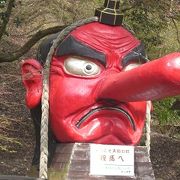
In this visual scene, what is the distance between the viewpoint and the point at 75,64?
8.48 ft

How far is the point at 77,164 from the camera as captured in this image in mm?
2451

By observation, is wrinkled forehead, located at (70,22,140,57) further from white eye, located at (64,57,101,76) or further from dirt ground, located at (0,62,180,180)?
dirt ground, located at (0,62,180,180)

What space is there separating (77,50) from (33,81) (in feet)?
0.97

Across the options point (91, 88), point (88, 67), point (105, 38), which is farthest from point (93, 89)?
point (105, 38)

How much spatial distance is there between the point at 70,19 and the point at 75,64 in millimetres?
2889

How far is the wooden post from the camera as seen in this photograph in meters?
2.44

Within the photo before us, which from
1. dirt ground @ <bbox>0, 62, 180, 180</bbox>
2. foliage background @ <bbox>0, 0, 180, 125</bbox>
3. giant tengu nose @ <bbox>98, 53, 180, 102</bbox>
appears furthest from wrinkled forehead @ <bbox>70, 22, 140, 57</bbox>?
dirt ground @ <bbox>0, 62, 180, 180</bbox>

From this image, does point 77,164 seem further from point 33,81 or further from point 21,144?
point 21,144

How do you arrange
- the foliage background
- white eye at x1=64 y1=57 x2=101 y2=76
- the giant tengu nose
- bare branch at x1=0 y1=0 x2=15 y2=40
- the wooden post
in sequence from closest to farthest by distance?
1. the giant tengu nose
2. the wooden post
3. white eye at x1=64 y1=57 x2=101 y2=76
4. the foliage background
5. bare branch at x1=0 y1=0 x2=15 y2=40

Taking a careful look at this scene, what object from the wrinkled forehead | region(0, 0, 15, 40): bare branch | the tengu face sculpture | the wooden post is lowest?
the wooden post

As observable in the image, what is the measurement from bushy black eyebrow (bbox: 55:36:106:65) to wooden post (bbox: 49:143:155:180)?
45 centimetres

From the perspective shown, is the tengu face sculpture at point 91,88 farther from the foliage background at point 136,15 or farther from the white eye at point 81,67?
the foliage background at point 136,15

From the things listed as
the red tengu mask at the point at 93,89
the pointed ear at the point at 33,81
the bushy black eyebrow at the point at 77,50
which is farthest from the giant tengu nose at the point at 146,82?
the pointed ear at the point at 33,81

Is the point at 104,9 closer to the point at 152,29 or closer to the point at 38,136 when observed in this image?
the point at 38,136
